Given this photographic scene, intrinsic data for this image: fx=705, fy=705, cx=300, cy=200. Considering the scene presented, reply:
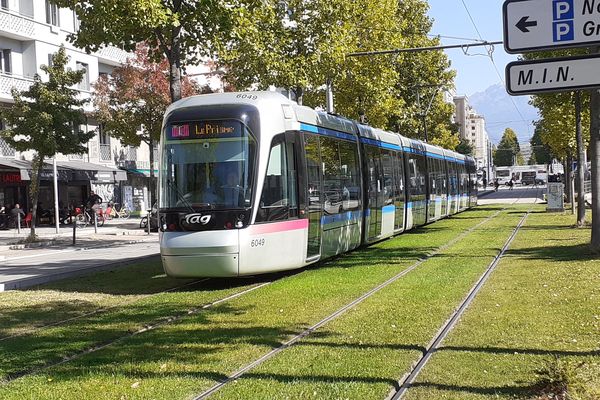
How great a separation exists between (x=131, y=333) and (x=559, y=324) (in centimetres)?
507

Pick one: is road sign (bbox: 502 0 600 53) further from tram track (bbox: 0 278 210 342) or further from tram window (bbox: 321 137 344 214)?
tram window (bbox: 321 137 344 214)

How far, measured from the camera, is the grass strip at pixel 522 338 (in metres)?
5.70

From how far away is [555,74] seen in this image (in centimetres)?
557

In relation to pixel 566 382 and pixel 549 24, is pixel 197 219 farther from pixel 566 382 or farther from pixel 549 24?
pixel 566 382

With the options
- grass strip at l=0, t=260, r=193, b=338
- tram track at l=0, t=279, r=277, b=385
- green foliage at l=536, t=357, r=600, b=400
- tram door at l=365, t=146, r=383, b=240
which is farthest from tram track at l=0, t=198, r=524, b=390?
tram door at l=365, t=146, r=383, b=240

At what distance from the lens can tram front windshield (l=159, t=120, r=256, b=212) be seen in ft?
39.4

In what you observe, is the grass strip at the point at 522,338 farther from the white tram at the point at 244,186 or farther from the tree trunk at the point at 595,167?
the white tram at the point at 244,186

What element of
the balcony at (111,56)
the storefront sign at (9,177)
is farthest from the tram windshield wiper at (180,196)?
the balcony at (111,56)

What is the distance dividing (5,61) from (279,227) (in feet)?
96.3

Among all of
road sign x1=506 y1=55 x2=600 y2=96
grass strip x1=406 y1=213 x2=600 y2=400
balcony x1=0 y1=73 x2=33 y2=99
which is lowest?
grass strip x1=406 y1=213 x2=600 y2=400

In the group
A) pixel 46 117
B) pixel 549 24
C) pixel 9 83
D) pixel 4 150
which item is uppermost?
pixel 9 83

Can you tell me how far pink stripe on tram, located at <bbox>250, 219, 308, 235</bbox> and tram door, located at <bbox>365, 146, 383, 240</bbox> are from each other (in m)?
5.04

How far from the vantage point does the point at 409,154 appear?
24.0 metres

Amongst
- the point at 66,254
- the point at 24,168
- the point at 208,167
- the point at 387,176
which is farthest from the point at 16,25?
the point at 208,167
